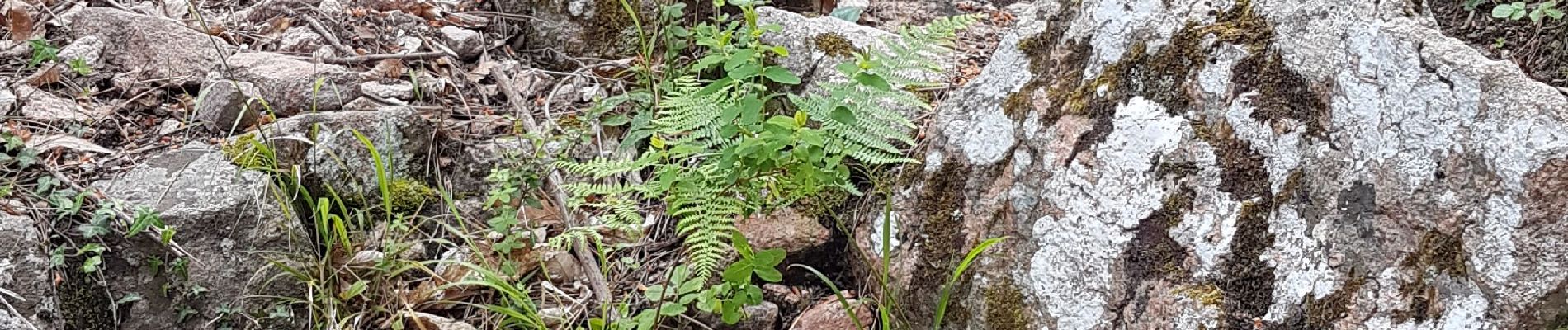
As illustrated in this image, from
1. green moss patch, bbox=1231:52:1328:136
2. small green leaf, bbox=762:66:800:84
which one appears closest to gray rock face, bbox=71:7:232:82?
small green leaf, bbox=762:66:800:84

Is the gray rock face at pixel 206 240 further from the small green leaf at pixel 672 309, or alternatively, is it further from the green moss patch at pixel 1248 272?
the green moss patch at pixel 1248 272

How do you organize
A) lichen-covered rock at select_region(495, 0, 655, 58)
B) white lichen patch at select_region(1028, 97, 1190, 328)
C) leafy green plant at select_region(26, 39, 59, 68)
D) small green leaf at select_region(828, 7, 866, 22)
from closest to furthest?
white lichen patch at select_region(1028, 97, 1190, 328) < leafy green plant at select_region(26, 39, 59, 68) < small green leaf at select_region(828, 7, 866, 22) < lichen-covered rock at select_region(495, 0, 655, 58)

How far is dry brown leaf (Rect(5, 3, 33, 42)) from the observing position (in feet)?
11.8

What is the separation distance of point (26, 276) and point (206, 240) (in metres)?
0.39

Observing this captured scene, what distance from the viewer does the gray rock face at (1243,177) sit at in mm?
2086

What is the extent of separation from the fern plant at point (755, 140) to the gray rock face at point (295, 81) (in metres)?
0.89

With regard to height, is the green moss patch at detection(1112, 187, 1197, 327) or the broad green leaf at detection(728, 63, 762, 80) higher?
the broad green leaf at detection(728, 63, 762, 80)

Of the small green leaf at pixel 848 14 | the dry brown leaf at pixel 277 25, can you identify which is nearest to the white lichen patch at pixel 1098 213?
the small green leaf at pixel 848 14

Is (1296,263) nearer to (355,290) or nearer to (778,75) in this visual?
(778,75)

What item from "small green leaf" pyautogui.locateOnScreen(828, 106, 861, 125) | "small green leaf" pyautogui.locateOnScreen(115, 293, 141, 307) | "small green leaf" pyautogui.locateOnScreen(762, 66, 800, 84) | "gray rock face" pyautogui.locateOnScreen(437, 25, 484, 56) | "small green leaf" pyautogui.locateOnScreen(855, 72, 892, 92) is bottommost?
"small green leaf" pyautogui.locateOnScreen(115, 293, 141, 307)

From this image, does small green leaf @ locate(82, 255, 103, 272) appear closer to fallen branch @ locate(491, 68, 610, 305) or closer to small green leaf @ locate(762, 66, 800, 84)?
fallen branch @ locate(491, 68, 610, 305)

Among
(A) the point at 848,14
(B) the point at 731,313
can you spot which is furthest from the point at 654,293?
(A) the point at 848,14

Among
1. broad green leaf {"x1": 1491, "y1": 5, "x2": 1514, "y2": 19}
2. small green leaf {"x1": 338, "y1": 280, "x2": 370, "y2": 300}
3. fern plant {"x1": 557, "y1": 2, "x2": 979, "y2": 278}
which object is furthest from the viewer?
broad green leaf {"x1": 1491, "y1": 5, "x2": 1514, "y2": 19}

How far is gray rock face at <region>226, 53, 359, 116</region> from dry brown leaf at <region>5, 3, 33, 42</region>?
67 centimetres
